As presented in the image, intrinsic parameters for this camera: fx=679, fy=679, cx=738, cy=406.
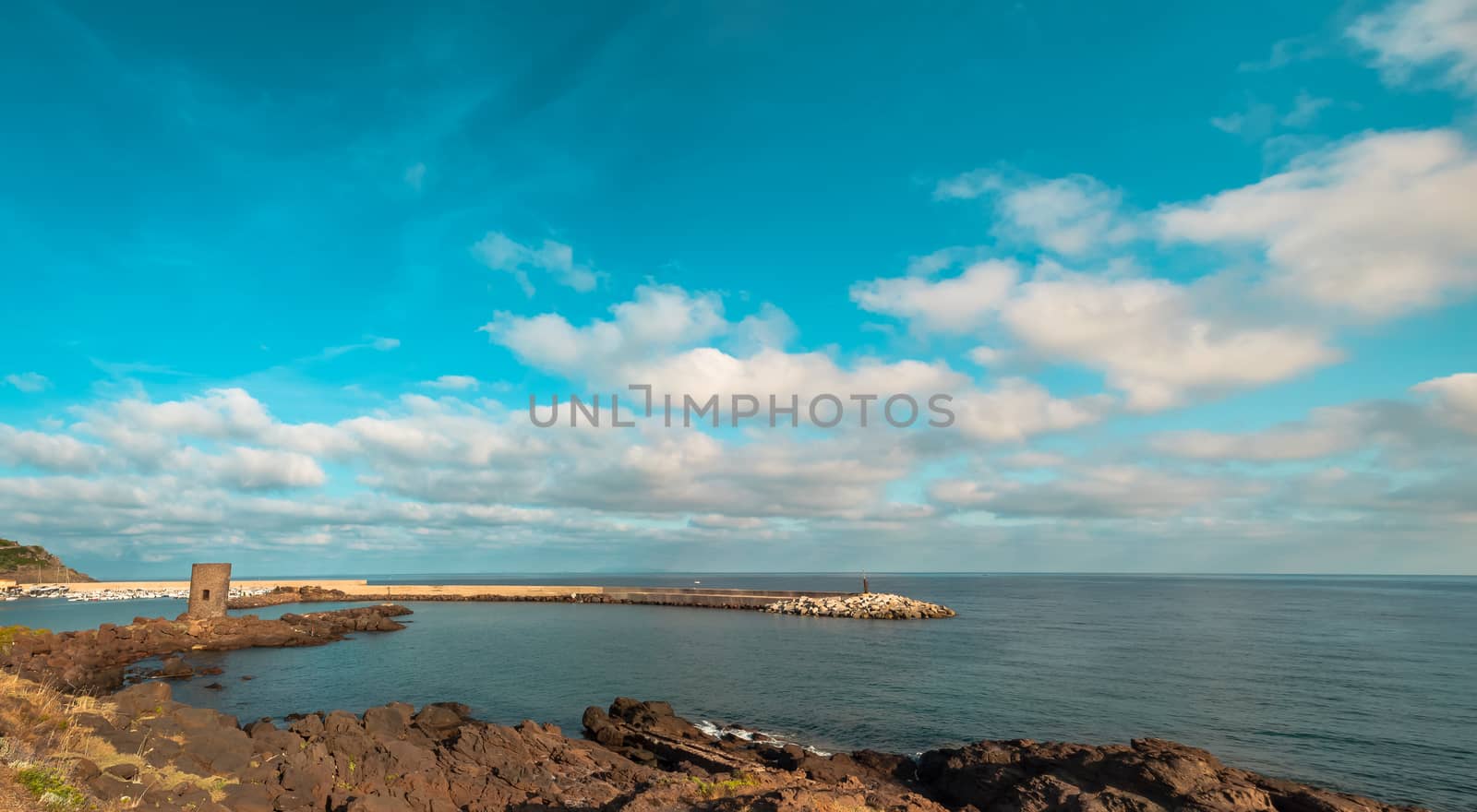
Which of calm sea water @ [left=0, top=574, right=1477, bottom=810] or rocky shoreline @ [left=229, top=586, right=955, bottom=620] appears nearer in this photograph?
calm sea water @ [left=0, top=574, right=1477, bottom=810]

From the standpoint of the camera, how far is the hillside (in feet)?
520

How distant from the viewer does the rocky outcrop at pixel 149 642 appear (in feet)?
117

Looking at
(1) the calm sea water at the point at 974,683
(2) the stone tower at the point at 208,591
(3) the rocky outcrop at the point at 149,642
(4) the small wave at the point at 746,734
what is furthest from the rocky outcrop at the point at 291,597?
(4) the small wave at the point at 746,734

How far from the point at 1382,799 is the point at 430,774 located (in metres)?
31.1

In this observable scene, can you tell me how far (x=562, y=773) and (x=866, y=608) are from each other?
70376mm

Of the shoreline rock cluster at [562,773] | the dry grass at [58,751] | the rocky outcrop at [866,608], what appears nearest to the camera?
the dry grass at [58,751]

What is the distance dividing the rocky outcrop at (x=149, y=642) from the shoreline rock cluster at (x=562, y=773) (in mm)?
15121

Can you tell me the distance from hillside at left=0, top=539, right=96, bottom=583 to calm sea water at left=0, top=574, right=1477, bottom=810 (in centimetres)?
12573

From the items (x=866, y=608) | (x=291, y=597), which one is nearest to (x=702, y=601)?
(x=866, y=608)

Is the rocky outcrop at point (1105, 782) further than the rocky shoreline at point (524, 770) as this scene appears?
Yes

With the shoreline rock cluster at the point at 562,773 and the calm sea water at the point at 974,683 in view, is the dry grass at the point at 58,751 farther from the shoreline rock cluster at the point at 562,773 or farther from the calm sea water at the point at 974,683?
the calm sea water at the point at 974,683

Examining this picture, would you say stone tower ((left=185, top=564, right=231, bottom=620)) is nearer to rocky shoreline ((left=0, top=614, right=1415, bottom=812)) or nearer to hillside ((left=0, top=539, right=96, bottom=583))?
rocky shoreline ((left=0, top=614, right=1415, bottom=812))

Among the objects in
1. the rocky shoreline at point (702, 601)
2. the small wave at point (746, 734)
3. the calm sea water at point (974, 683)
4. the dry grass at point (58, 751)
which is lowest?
the rocky shoreline at point (702, 601)

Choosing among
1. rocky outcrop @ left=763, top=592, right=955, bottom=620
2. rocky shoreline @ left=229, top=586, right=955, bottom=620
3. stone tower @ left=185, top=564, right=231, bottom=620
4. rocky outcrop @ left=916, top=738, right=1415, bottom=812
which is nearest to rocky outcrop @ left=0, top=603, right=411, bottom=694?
stone tower @ left=185, top=564, right=231, bottom=620
